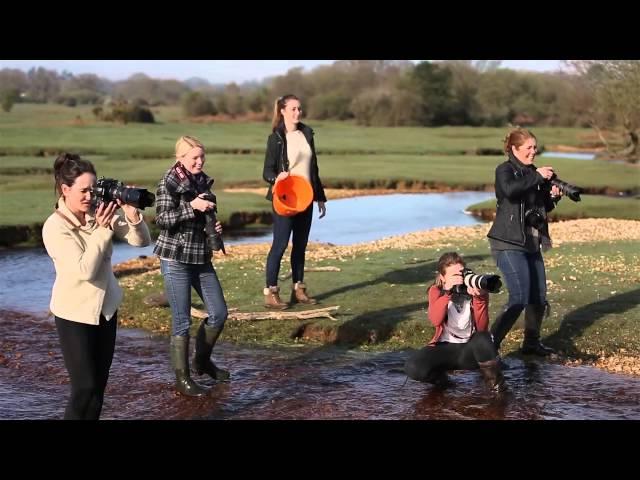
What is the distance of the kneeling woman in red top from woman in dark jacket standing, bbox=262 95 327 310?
9.41ft

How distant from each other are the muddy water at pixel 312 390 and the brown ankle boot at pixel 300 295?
1384 mm

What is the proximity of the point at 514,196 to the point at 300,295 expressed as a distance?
3316 mm

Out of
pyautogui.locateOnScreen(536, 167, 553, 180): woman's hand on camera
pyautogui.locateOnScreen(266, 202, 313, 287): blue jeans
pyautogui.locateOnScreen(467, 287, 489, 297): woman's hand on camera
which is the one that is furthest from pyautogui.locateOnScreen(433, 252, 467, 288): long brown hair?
pyautogui.locateOnScreen(266, 202, 313, 287): blue jeans

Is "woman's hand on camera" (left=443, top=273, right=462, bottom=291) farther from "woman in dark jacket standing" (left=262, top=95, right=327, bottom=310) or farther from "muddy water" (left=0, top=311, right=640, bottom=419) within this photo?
"woman in dark jacket standing" (left=262, top=95, right=327, bottom=310)

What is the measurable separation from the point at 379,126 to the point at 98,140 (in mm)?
30814

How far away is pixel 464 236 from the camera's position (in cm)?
1678

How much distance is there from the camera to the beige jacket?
5695 millimetres

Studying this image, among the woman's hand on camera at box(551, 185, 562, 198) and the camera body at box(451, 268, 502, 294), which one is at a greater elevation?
the woman's hand on camera at box(551, 185, 562, 198)

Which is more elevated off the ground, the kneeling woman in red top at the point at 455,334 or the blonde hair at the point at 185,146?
the blonde hair at the point at 185,146

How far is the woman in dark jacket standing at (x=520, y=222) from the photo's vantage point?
26.5 feet

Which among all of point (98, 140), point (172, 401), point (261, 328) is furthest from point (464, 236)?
point (98, 140)

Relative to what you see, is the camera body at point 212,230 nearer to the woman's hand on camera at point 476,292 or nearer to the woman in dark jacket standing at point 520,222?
the woman's hand on camera at point 476,292

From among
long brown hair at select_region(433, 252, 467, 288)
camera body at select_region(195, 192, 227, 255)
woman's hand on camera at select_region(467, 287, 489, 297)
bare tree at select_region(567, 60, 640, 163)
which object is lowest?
woman's hand on camera at select_region(467, 287, 489, 297)

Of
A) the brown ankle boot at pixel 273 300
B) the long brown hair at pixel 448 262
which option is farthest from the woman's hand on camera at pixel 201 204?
the brown ankle boot at pixel 273 300
